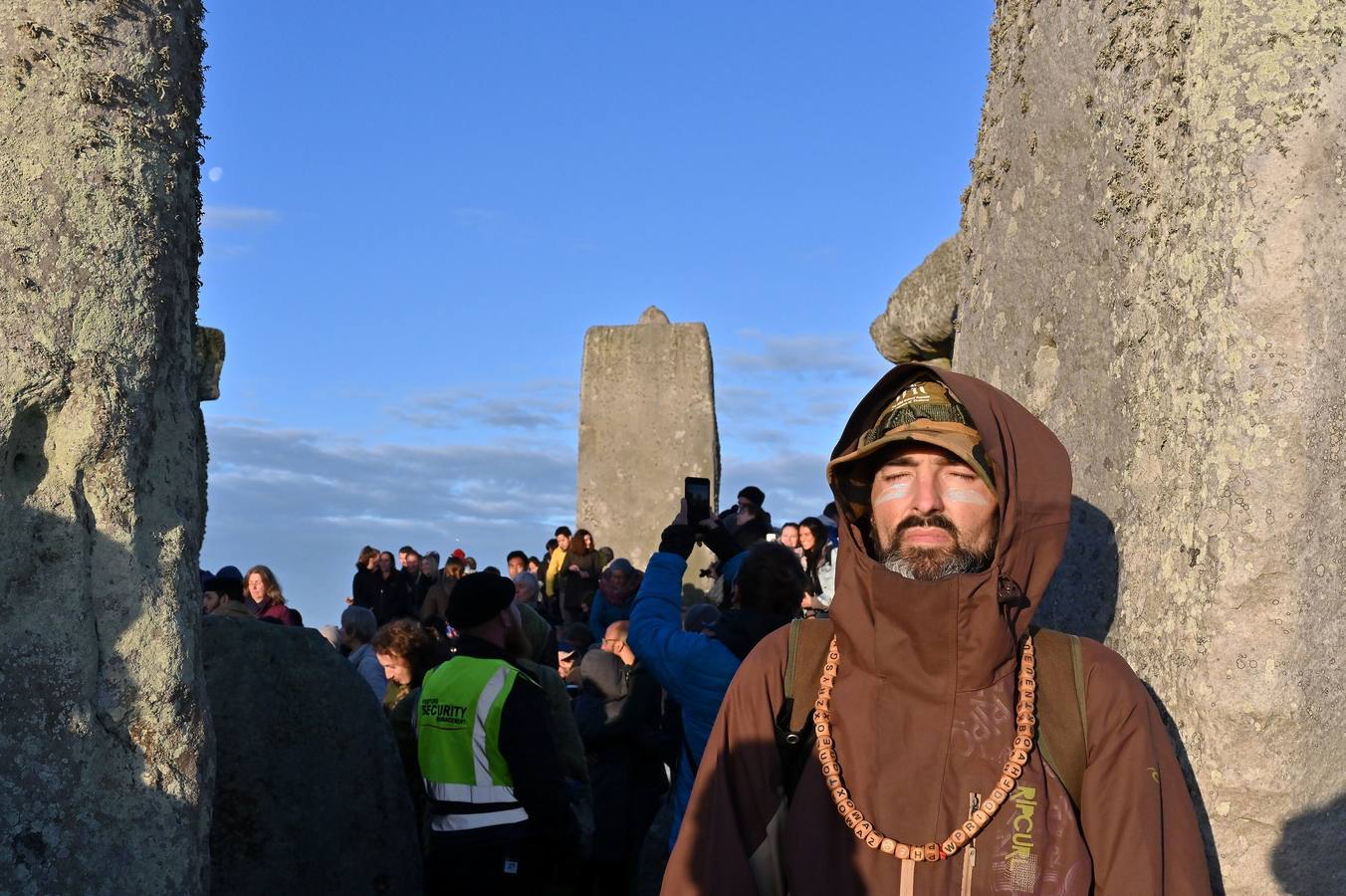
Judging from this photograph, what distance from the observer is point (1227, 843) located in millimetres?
2658

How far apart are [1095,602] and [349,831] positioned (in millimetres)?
2693

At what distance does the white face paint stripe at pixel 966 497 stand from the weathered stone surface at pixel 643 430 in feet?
41.9

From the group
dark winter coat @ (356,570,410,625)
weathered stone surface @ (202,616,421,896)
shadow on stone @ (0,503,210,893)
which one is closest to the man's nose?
shadow on stone @ (0,503,210,893)

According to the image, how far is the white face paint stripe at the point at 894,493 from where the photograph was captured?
2707 mm

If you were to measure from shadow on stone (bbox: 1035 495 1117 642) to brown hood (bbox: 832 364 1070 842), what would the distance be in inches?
18.4

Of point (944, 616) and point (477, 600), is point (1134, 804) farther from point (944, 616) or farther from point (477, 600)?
point (477, 600)

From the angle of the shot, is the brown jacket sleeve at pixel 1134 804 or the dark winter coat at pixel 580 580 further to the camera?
the dark winter coat at pixel 580 580

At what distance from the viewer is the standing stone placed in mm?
3021

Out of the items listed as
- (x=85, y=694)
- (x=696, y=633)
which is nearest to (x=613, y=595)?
(x=696, y=633)

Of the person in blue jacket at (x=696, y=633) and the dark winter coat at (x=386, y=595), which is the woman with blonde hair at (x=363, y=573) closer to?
the dark winter coat at (x=386, y=595)

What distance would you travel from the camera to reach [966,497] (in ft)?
8.75

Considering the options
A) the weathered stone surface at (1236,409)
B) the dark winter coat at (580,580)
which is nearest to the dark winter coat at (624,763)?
the weathered stone surface at (1236,409)

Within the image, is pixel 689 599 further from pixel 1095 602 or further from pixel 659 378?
pixel 1095 602

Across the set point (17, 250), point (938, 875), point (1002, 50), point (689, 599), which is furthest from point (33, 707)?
point (689, 599)
